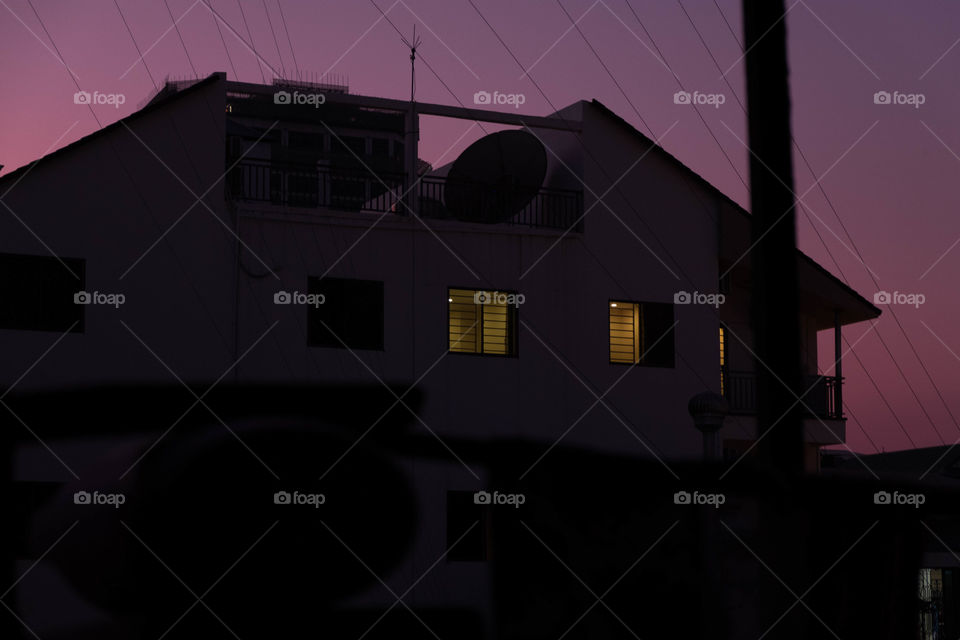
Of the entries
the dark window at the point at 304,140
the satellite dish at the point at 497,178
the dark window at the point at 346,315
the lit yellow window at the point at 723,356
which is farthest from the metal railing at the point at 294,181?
the dark window at the point at 304,140

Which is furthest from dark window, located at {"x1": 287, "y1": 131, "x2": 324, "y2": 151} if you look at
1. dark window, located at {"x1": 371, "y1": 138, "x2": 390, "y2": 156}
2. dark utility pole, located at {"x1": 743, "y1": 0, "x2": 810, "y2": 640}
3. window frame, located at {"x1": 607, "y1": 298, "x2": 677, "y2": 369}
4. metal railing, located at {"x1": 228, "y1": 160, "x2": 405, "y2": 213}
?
dark utility pole, located at {"x1": 743, "y1": 0, "x2": 810, "y2": 640}

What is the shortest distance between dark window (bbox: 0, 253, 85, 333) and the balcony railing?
12946mm

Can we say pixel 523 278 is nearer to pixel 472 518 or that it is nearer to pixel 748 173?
pixel 472 518

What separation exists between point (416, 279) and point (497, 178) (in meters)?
2.89

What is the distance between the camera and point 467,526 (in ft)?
67.3

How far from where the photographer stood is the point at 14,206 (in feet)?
60.5

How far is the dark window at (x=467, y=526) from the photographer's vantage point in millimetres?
20422

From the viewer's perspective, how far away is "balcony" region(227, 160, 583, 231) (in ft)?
68.1

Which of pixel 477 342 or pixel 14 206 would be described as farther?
pixel 477 342

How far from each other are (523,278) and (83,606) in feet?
30.5

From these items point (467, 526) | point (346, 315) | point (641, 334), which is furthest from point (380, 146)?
point (467, 526)

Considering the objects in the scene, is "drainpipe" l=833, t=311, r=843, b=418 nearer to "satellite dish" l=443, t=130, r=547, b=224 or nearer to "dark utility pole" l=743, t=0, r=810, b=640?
"satellite dish" l=443, t=130, r=547, b=224

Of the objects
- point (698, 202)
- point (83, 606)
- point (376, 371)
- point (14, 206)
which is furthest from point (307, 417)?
point (698, 202)

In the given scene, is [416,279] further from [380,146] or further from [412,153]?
[380,146]
